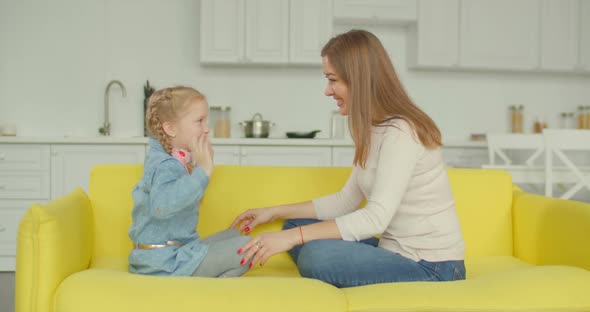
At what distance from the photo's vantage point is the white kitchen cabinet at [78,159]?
440 centimetres

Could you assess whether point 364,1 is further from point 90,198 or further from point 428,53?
point 90,198

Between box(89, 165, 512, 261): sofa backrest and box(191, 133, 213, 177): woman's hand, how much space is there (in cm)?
37

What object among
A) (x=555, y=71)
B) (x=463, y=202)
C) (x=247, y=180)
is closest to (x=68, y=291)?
(x=247, y=180)

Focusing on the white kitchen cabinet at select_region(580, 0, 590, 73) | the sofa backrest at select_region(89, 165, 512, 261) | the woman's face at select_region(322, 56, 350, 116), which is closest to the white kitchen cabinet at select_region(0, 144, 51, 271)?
the sofa backrest at select_region(89, 165, 512, 261)

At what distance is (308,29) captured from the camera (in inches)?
187

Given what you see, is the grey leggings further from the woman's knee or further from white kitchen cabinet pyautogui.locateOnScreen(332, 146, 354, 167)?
white kitchen cabinet pyautogui.locateOnScreen(332, 146, 354, 167)

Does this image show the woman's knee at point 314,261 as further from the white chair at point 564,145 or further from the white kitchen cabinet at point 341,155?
the white kitchen cabinet at point 341,155

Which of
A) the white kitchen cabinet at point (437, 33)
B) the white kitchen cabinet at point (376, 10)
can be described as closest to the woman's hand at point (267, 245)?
the white kitchen cabinet at point (376, 10)

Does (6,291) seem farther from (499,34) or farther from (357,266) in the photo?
(499,34)

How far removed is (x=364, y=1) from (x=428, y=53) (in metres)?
0.66

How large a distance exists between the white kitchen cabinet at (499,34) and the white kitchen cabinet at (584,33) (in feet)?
1.29

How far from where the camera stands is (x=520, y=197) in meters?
2.24

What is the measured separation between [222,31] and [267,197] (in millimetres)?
2758

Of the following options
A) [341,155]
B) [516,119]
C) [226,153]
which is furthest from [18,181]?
[516,119]
